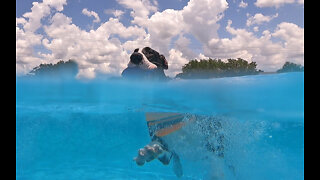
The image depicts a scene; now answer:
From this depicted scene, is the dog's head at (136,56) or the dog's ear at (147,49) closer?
the dog's head at (136,56)

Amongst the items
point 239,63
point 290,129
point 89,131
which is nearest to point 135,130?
point 89,131

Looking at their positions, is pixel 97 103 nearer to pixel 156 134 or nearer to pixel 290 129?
pixel 156 134

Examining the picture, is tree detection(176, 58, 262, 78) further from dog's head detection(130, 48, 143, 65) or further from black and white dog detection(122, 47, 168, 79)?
dog's head detection(130, 48, 143, 65)

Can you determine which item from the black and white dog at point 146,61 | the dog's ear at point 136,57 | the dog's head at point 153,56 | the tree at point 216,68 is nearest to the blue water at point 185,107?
the tree at point 216,68

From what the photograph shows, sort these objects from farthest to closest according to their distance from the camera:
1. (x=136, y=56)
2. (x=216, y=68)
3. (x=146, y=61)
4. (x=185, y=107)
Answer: (x=185, y=107), (x=216, y=68), (x=146, y=61), (x=136, y=56)

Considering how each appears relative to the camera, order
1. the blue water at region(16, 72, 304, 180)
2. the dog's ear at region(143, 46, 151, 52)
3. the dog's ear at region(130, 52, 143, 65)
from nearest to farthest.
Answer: the dog's ear at region(130, 52, 143, 65)
the dog's ear at region(143, 46, 151, 52)
the blue water at region(16, 72, 304, 180)

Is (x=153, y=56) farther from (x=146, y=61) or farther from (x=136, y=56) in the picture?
(x=136, y=56)

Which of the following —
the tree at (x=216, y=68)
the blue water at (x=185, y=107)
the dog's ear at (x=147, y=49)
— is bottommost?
the blue water at (x=185, y=107)

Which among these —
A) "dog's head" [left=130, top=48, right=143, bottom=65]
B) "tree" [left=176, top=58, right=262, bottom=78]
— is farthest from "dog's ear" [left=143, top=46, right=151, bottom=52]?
"tree" [left=176, top=58, right=262, bottom=78]

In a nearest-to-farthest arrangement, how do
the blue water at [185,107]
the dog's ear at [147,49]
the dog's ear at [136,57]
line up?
the dog's ear at [136,57] < the dog's ear at [147,49] < the blue water at [185,107]

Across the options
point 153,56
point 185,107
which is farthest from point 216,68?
point 185,107

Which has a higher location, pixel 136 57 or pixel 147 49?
pixel 147 49

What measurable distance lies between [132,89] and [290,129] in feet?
50.1

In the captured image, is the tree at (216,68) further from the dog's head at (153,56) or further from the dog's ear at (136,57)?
the dog's ear at (136,57)
